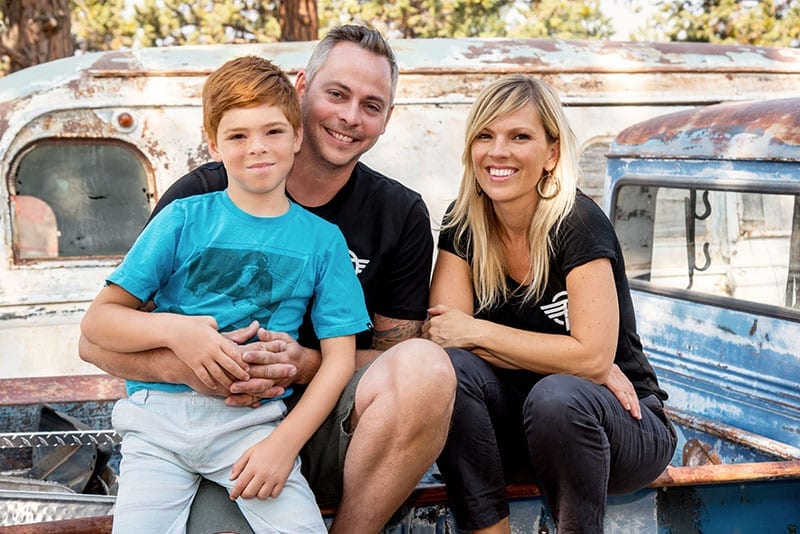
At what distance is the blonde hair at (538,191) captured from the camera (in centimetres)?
284

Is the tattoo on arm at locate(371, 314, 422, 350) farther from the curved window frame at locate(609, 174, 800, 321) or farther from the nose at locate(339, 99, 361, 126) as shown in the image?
the curved window frame at locate(609, 174, 800, 321)

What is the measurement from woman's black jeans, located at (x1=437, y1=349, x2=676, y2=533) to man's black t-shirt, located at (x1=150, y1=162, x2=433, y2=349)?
0.88 ft

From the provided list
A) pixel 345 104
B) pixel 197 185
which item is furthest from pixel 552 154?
pixel 197 185

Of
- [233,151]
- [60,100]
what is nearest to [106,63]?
[60,100]

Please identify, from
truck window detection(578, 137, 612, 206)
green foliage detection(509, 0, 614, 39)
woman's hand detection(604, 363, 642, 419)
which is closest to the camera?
woman's hand detection(604, 363, 642, 419)

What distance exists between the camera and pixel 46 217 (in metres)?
5.33

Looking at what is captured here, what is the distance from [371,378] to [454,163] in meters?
3.54

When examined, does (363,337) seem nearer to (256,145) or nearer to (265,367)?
(265,367)

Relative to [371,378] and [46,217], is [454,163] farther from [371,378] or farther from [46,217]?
[371,378]

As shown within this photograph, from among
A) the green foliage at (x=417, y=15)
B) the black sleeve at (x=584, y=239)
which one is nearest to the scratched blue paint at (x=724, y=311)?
the black sleeve at (x=584, y=239)

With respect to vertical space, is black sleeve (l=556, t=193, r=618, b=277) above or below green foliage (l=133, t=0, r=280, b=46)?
below

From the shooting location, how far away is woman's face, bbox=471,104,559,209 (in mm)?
2850

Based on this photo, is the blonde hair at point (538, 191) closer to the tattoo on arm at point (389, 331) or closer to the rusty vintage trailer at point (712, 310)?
the tattoo on arm at point (389, 331)

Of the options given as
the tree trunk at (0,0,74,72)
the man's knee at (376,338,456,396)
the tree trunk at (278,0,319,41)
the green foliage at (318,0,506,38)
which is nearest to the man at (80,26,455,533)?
the man's knee at (376,338,456,396)
